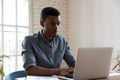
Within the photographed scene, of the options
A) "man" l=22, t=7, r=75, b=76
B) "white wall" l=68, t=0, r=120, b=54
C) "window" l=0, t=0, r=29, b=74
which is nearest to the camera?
"man" l=22, t=7, r=75, b=76

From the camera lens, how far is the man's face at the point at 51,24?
5.92ft

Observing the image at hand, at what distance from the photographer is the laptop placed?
1.34m

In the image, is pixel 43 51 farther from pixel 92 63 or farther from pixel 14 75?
pixel 92 63

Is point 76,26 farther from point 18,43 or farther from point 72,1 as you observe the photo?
point 18,43

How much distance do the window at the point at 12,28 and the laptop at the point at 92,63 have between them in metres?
2.48

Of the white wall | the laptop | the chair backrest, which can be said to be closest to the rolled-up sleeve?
the chair backrest

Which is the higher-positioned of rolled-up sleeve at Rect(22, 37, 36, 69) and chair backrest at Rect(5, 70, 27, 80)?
rolled-up sleeve at Rect(22, 37, 36, 69)

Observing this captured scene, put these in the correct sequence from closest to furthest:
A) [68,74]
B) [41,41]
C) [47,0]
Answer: [68,74] < [41,41] < [47,0]

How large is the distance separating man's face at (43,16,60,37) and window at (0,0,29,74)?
77.2 inches

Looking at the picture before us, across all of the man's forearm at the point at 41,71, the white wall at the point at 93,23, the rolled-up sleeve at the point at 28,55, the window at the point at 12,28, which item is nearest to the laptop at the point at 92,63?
the man's forearm at the point at 41,71

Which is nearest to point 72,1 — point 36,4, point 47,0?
point 47,0

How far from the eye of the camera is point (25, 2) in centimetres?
391

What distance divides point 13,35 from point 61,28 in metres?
1.08

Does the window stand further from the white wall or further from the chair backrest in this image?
the chair backrest
